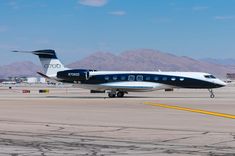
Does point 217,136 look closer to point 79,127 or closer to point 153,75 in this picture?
point 79,127

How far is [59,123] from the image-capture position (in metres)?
19.8

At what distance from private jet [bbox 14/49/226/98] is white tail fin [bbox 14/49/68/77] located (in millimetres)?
355

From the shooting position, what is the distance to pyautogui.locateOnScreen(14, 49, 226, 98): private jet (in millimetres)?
52125

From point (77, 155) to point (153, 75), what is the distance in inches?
1640

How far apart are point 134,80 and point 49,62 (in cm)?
→ 1038

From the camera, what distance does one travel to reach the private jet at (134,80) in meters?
52.1

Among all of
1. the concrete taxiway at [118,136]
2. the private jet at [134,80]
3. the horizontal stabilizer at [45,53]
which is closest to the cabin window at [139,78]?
the private jet at [134,80]

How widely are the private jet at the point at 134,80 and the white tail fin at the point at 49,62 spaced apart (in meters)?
0.35

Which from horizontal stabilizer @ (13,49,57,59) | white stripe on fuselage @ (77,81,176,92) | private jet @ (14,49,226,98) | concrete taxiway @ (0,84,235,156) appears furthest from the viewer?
horizontal stabilizer @ (13,49,57,59)

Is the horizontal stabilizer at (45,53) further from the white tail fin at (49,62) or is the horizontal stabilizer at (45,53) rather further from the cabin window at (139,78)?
the cabin window at (139,78)

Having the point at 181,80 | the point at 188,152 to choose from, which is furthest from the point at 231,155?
the point at 181,80

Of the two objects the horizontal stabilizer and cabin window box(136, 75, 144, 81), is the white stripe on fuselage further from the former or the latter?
the horizontal stabilizer

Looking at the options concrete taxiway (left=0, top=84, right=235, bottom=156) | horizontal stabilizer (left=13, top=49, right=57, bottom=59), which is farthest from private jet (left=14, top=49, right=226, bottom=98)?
concrete taxiway (left=0, top=84, right=235, bottom=156)

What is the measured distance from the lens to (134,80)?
5281 centimetres
